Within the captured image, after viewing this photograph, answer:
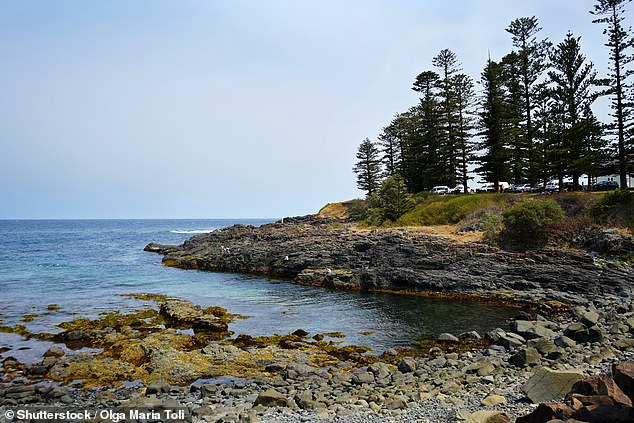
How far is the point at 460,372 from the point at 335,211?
236ft

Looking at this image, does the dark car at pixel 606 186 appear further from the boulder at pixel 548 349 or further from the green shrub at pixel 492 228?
the boulder at pixel 548 349

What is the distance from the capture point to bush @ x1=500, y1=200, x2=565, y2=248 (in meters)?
33.1

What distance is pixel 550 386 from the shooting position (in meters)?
9.78

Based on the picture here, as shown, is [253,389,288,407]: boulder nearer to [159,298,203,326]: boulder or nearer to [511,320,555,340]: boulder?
[511,320,555,340]: boulder

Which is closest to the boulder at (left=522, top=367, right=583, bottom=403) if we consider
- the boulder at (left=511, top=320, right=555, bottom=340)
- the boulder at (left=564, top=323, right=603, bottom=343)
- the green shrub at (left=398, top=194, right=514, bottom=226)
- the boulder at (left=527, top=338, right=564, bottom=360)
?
the boulder at (left=527, top=338, right=564, bottom=360)

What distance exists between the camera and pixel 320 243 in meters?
41.7

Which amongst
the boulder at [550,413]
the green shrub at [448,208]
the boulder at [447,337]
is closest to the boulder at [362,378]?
the boulder at [550,413]

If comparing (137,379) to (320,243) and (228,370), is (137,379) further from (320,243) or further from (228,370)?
(320,243)

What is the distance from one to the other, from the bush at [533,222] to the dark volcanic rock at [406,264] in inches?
153

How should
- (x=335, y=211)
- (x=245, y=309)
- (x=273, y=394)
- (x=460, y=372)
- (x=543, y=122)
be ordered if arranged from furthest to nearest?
(x=335, y=211), (x=543, y=122), (x=245, y=309), (x=460, y=372), (x=273, y=394)

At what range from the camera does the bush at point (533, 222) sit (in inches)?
1304

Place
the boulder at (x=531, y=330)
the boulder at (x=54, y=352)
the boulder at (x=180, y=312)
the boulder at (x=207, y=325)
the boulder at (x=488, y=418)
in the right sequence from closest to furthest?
the boulder at (x=488, y=418)
the boulder at (x=54, y=352)
the boulder at (x=531, y=330)
the boulder at (x=207, y=325)
the boulder at (x=180, y=312)

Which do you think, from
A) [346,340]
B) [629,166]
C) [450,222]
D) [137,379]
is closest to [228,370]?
[137,379]

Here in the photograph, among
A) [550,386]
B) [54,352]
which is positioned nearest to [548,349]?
[550,386]
